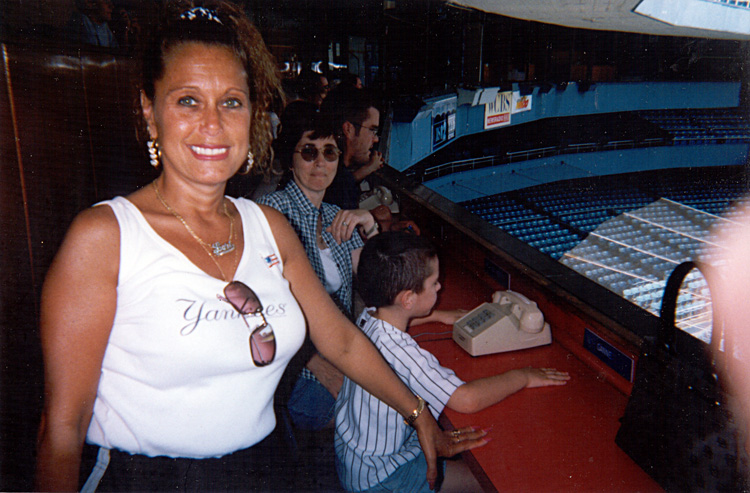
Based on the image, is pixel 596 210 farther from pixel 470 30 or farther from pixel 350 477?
pixel 350 477

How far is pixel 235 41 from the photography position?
31.3 inches

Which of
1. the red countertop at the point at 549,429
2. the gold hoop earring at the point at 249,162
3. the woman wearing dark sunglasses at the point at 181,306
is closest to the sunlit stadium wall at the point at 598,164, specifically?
the red countertop at the point at 549,429

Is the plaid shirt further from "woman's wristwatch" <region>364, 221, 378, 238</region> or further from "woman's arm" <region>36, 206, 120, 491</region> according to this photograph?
"woman's arm" <region>36, 206, 120, 491</region>

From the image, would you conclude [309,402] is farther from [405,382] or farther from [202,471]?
[202,471]

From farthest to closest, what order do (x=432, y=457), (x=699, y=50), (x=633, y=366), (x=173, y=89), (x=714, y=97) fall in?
(x=714, y=97)
(x=699, y=50)
(x=633, y=366)
(x=432, y=457)
(x=173, y=89)

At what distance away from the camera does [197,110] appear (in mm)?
769

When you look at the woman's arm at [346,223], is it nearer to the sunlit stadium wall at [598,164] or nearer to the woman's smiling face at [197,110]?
the woman's smiling face at [197,110]

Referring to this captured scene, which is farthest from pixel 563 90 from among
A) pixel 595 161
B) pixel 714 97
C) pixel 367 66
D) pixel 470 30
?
pixel 367 66

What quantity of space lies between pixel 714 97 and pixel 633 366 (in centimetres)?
1684

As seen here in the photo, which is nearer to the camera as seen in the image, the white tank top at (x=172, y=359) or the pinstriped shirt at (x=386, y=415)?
the white tank top at (x=172, y=359)

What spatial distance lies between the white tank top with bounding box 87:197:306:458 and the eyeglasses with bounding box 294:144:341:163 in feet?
2.99

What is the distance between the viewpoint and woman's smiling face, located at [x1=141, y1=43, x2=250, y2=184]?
2.48ft

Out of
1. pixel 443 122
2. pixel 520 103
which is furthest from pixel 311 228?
pixel 520 103

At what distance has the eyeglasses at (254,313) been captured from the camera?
2.47 ft
